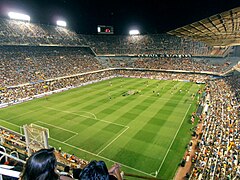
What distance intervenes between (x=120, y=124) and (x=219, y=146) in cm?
1158

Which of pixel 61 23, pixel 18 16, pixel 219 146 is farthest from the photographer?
pixel 61 23

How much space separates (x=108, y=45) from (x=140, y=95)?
175ft

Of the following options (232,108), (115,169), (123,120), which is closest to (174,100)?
(232,108)

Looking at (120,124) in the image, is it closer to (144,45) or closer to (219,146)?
(219,146)

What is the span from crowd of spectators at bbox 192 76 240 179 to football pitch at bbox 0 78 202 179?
1.84m

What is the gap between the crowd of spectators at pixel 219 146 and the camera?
14.7 metres

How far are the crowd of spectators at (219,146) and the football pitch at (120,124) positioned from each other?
1.84m

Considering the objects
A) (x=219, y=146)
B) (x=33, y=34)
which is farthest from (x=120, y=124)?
(x=33, y=34)

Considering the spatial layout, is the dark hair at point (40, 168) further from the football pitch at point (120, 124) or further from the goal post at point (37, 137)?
the football pitch at point (120, 124)

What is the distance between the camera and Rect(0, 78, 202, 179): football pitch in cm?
1757

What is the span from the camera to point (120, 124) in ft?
81.3

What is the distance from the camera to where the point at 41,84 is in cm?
4497

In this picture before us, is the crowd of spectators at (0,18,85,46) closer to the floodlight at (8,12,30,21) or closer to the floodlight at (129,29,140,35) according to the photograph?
the floodlight at (8,12,30,21)

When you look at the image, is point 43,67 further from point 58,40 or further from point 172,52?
point 172,52
